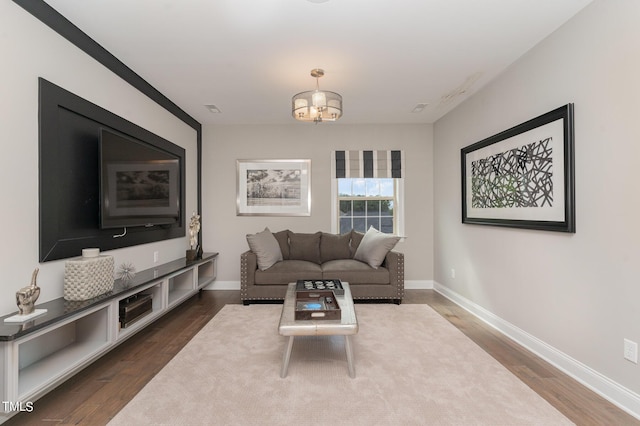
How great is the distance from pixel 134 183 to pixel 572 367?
13.0 feet

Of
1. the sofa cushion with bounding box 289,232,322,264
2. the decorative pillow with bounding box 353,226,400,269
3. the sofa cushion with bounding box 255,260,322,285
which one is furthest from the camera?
the sofa cushion with bounding box 289,232,322,264

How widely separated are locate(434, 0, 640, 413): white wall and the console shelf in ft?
11.2

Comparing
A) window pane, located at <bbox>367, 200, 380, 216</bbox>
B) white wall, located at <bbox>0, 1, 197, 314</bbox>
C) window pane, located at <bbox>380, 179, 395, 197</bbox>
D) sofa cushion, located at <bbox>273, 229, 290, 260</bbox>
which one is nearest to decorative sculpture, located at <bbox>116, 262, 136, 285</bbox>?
white wall, located at <bbox>0, 1, 197, 314</bbox>

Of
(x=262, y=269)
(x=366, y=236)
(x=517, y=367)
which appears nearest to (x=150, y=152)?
(x=262, y=269)

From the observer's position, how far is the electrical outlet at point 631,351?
6.28 ft

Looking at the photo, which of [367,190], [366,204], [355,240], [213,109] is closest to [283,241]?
[355,240]

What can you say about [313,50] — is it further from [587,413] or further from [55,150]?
[587,413]

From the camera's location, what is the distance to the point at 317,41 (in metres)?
2.68

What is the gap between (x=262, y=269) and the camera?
4176mm

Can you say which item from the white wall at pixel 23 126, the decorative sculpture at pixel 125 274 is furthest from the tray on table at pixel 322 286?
→ the white wall at pixel 23 126

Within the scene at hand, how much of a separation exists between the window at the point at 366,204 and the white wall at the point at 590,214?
2.13 m

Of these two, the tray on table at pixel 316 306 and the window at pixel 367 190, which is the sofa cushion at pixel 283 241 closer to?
the window at pixel 367 190

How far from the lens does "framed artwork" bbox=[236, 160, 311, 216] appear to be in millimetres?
5145

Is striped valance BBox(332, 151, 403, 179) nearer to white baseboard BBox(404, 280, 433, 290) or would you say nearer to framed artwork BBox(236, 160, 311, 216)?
framed artwork BBox(236, 160, 311, 216)
